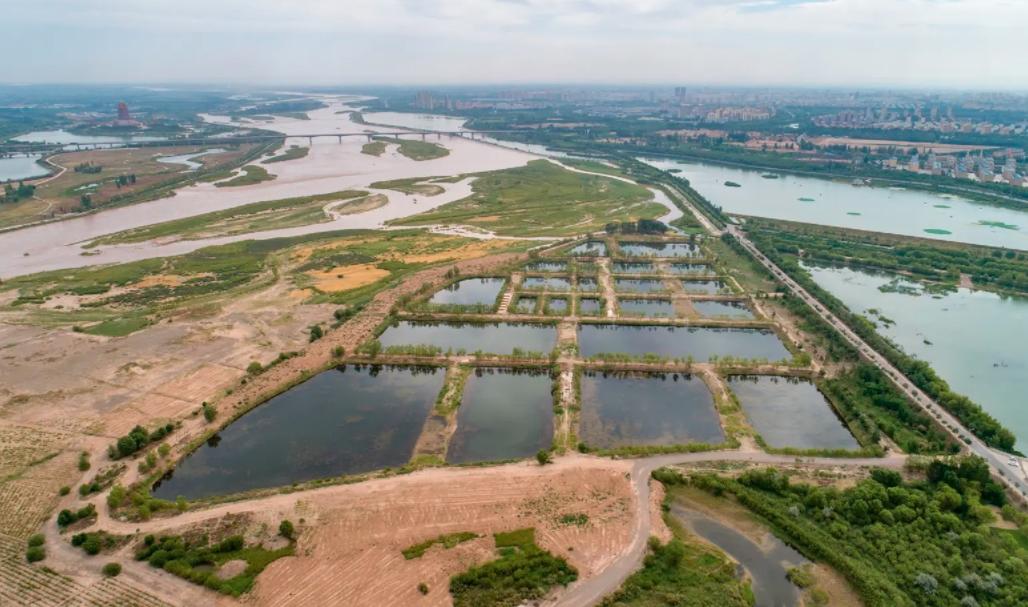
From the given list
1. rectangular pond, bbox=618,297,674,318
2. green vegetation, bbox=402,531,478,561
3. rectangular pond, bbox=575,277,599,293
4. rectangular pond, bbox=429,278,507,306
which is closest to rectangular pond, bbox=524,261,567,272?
rectangular pond, bbox=575,277,599,293

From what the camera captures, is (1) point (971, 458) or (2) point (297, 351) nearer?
(1) point (971, 458)

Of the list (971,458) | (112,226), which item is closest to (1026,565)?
(971,458)

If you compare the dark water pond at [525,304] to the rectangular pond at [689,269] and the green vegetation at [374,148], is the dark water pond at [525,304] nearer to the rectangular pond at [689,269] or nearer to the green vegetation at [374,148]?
the rectangular pond at [689,269]

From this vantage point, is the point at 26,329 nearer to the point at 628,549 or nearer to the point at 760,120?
the point at 628,549

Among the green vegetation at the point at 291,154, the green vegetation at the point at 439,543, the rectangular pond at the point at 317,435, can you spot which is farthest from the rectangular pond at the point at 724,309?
the green vegetation at the point at 291,154

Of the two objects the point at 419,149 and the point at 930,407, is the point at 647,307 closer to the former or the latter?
the point at 930,407
